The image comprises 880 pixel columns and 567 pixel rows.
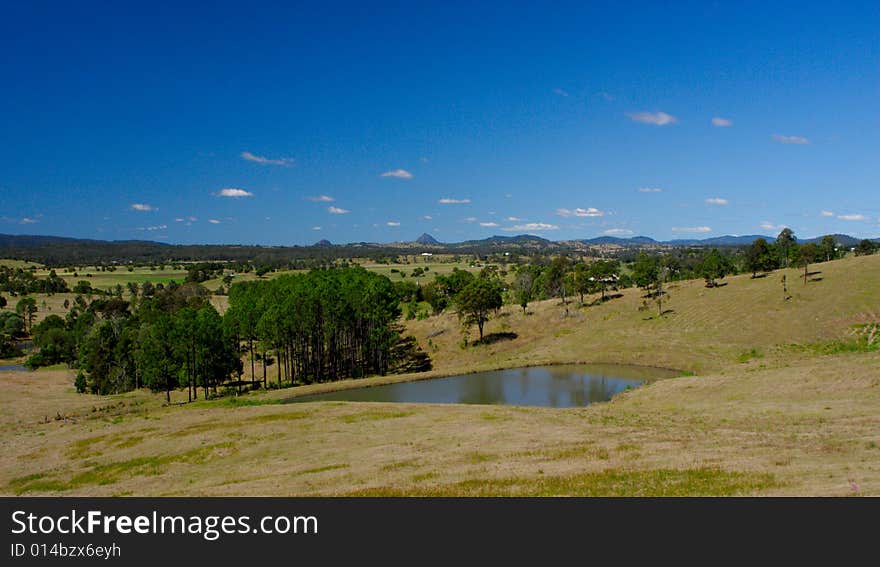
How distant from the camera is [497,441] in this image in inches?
1366

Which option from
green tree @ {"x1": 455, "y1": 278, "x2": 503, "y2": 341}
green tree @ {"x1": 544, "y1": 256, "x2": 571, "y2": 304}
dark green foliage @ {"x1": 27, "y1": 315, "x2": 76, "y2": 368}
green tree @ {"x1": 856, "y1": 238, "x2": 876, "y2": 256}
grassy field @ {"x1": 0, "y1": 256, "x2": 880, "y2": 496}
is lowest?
dark green foliage @ {"x1": 27, "y1": 315, "x2": 76, "y2": 368}

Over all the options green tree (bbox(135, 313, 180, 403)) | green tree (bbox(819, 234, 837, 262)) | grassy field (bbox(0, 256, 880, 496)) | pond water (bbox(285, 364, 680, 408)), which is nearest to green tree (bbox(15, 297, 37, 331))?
grassy field (bbox(0, 256, 880, 496))

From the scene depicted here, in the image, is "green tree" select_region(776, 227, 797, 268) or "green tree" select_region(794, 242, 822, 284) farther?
"green tree" select_region(776, 227, 797, 268)

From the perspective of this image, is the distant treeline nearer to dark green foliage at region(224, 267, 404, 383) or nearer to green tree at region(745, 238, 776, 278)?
dark green foliage at region(224, 267, 404, 383)

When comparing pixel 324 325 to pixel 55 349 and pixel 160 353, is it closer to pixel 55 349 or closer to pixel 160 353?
pixel 160 353

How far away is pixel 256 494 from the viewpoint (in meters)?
25.2

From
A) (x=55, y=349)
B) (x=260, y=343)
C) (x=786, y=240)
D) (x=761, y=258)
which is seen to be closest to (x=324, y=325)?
(x=260, y=343)

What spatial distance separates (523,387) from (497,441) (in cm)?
4028

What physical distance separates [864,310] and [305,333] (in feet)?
317

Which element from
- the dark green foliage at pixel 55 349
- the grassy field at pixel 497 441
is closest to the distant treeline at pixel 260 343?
the grassy field at pixel 497 441

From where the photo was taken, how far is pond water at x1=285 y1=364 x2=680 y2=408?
67000mm

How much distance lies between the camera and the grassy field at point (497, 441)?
2403 cm

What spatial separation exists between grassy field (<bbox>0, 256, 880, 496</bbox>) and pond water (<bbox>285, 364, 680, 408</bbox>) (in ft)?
17.9
